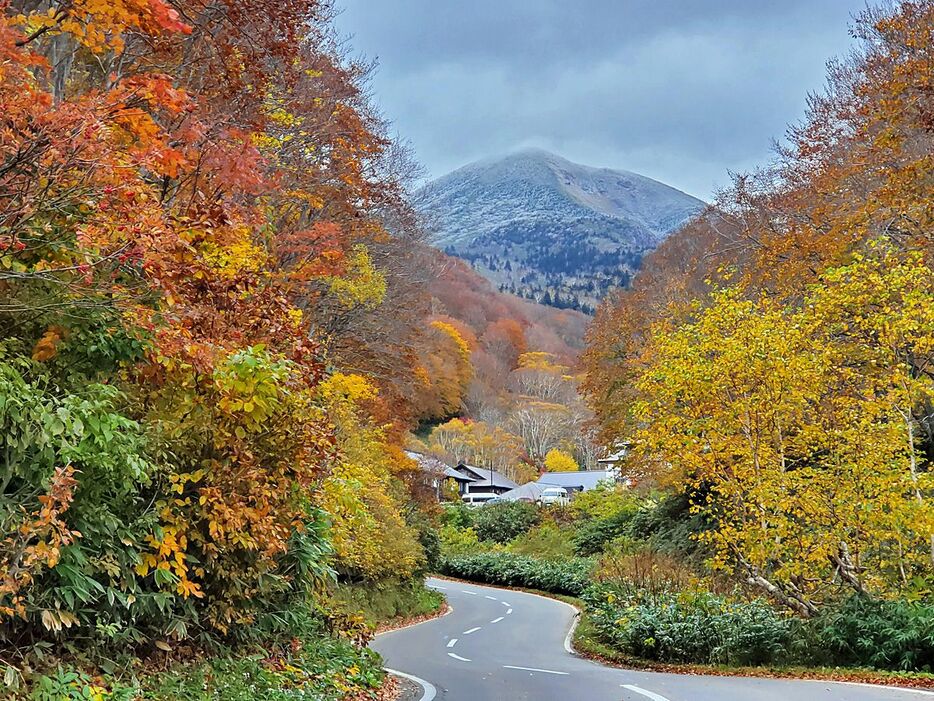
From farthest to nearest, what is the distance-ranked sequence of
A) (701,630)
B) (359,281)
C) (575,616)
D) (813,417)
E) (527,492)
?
(527,492) → (575,616) → (359,281) → (701,630) → (813,417)

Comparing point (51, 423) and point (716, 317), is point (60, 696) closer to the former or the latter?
point (51, 423)

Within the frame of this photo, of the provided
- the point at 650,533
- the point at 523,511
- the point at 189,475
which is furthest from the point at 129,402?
the point at 523,511

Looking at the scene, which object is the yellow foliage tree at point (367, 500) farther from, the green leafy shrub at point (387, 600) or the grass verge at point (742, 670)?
the grass verge at point (742, 670)

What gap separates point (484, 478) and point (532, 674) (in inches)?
3237

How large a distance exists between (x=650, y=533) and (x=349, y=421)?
732 inches

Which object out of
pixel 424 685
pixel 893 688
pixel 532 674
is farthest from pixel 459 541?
pixel 893 688

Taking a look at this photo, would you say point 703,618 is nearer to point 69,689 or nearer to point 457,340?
point 69,689

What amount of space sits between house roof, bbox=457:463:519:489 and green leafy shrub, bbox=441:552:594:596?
151 ft

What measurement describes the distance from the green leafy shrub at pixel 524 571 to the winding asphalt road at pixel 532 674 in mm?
7592

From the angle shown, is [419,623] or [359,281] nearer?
[359,281]

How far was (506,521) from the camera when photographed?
53.1 metres

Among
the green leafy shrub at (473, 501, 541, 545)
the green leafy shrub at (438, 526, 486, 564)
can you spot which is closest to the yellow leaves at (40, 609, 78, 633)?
the green leafy shrub at (438, 526, 486, 564)

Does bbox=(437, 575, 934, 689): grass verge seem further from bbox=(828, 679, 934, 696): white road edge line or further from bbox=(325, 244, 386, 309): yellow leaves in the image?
bbox=(325, 244, 386, 309): yellow leaves

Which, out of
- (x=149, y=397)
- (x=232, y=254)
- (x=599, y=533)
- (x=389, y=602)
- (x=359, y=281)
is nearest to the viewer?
(x=149, y=397)
